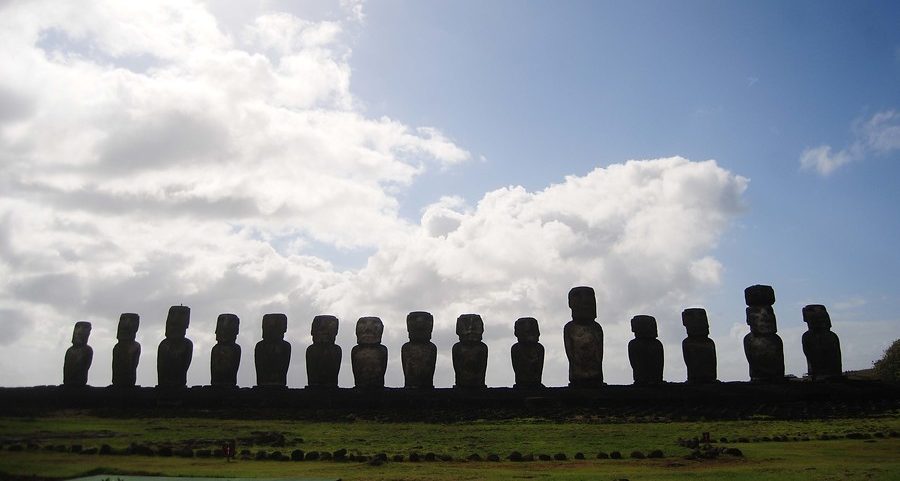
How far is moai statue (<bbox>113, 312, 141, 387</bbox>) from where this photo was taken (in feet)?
65.6

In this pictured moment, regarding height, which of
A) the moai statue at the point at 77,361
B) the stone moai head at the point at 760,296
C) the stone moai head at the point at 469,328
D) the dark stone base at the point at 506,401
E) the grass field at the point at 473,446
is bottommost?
the grass field at the point at 473,446

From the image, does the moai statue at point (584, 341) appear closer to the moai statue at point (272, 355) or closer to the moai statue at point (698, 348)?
the moai statue at point (698, 348)

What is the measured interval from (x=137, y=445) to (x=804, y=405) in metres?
12.7

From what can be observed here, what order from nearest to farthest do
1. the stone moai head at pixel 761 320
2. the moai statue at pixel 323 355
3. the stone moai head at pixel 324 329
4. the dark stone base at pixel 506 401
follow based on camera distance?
the dark stone base at pixel 506 401, the stone moai head at pixel 761 320, the moai statue at pixel 323 355, the stone moai head at pixel 324 329

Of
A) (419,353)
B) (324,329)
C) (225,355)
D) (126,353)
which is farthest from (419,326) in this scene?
(126,353)

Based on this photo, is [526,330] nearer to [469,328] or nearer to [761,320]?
[469,328]

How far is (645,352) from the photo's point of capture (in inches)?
723

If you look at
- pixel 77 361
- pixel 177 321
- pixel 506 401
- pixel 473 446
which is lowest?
pixel 473 446

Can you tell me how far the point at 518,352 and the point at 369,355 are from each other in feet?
11.8

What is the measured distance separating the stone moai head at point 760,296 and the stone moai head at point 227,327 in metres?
12.8

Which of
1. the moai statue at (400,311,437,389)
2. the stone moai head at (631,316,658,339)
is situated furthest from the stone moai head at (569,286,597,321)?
the moai statue at (400,311,437,389)

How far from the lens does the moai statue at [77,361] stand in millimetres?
20197

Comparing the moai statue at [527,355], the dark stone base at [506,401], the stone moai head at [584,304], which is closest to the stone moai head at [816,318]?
the dark stone base at [506,401]

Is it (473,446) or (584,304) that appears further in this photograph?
(584,304)
